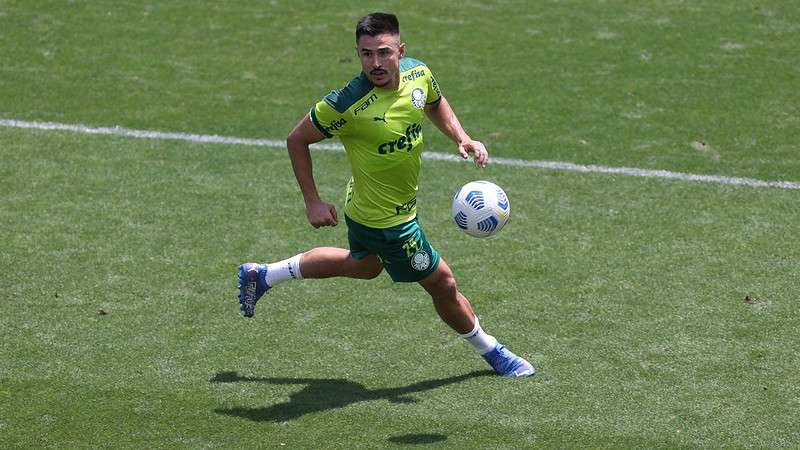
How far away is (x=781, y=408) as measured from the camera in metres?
7.96

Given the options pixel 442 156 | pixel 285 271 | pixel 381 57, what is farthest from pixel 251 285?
pixel 442 156

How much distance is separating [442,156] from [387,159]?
4.79 meters

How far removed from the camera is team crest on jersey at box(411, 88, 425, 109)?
26.7 feet

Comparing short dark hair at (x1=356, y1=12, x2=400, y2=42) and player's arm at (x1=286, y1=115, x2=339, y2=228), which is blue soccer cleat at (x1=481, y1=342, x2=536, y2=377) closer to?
player's arm at (x1=286, y1=115, x2=339, y2=228)

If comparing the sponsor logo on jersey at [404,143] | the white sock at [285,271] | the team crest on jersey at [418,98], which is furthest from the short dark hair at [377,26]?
the white sock at [285,271]

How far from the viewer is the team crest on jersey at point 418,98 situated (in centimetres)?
813

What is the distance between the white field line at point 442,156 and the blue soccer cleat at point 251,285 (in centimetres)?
405

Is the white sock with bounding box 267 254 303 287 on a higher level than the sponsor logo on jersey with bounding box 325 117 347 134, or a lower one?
lower

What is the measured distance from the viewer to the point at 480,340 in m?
8.49

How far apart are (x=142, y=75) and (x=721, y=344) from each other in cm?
817

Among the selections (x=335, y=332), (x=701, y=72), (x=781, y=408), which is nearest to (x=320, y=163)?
(x=335, y=332)

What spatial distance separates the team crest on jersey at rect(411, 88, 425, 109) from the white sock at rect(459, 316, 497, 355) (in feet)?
4.85

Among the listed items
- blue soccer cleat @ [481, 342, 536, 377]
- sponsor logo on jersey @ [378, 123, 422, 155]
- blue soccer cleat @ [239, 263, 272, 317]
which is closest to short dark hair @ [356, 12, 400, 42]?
sponsor logo on jersey @ [378, 123, 422, 155]

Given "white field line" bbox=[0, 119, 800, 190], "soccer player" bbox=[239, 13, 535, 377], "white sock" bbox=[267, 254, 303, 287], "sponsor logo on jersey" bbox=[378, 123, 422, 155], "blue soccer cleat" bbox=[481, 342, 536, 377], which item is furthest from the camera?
"white field line" bbox=[0, 119, 800, 190]
